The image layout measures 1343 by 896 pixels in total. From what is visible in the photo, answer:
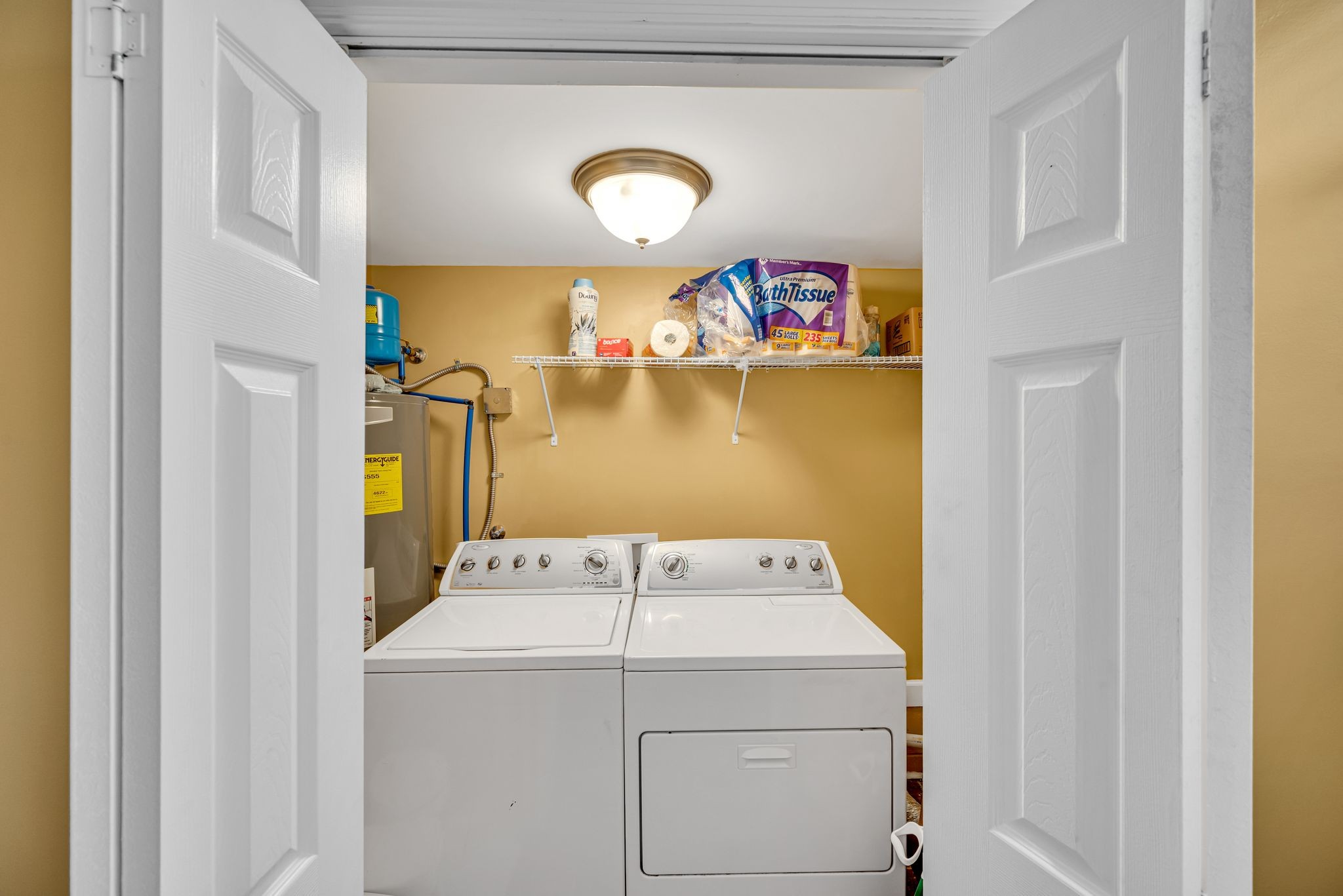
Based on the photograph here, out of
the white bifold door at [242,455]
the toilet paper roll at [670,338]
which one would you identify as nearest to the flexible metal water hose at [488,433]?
the toilet paper roll at [670,338]

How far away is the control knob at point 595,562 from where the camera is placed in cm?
204

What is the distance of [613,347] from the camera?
7.59 ft

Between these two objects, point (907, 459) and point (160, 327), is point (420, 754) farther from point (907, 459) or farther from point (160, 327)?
point (907, 459)

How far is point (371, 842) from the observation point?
4.58 feet

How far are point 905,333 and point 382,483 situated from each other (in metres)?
2.07

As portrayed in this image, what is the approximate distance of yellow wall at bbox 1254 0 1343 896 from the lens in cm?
65

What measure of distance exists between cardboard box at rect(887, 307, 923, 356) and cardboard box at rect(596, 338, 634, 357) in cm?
113

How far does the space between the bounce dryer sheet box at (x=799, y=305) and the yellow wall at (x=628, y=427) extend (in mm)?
367

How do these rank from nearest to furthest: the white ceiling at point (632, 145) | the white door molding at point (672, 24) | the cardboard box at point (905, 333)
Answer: the white door molding at point (672, 24), the white ceiling at point (632, 145), the cardboard box at point (905, 333)

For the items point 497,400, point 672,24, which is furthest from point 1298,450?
point 497,400

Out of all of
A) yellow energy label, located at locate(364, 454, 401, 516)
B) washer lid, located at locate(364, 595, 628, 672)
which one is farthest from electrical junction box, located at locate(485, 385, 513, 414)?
washer lid, located at locate(364, 595, 628, 672)

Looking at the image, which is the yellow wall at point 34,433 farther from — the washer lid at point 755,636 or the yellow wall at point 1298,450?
the yellow wall at point 1298,450

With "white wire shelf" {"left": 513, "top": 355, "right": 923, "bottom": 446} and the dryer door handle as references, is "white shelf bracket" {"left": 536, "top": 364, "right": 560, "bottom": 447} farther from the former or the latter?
the dryer door handle

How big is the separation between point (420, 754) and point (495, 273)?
6.11 ft
